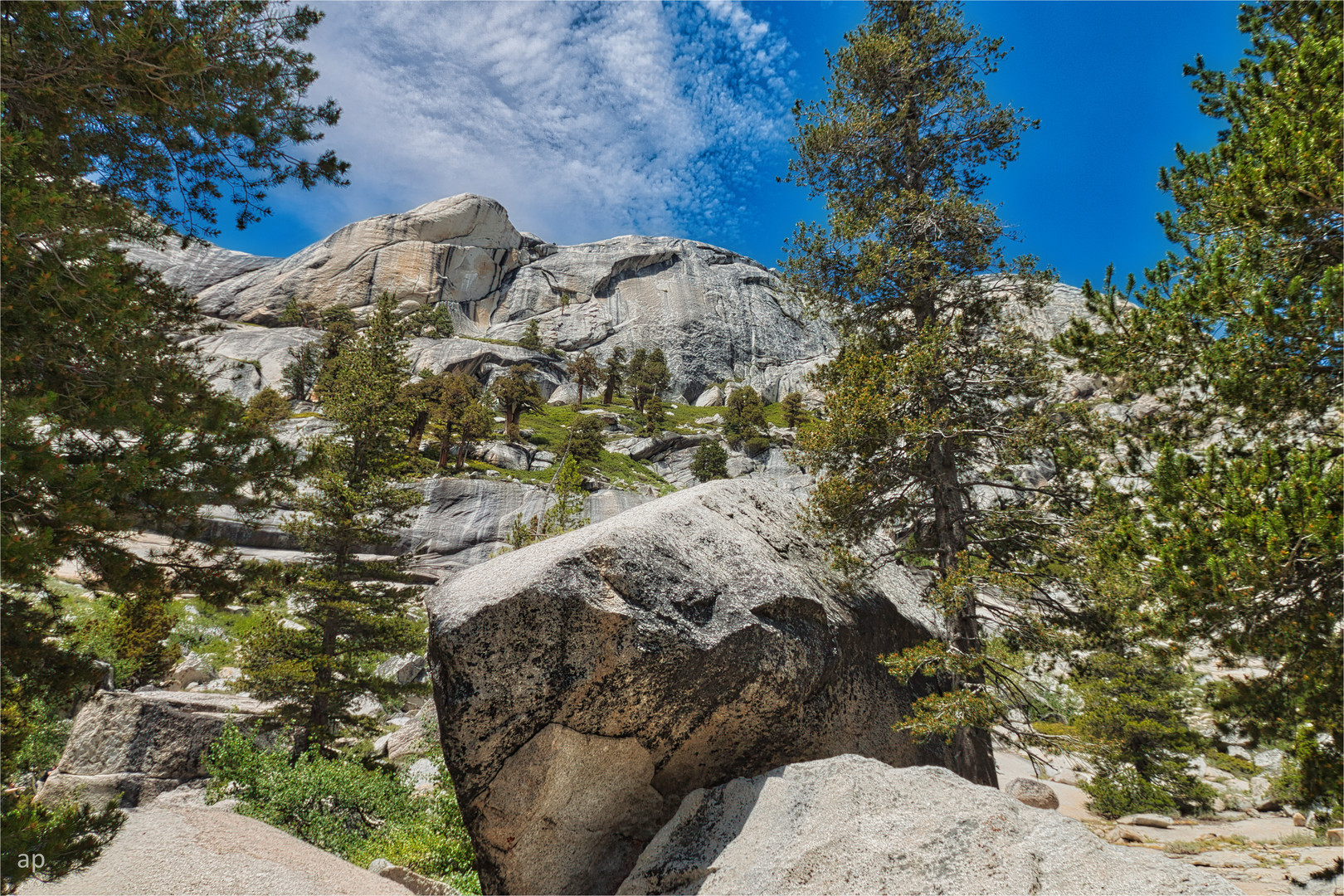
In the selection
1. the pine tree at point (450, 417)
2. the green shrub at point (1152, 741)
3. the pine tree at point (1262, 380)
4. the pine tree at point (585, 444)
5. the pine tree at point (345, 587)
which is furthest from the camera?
the pine tree at point (585, 444)

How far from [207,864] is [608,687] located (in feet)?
18.2

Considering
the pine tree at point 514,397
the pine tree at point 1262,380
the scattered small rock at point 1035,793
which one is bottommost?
the scattered small rock at point 1035,793

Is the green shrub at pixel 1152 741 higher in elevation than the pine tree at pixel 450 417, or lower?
lower

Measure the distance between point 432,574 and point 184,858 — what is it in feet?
103

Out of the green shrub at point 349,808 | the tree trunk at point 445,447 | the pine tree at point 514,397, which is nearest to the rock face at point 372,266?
the pine tree at point 514,397

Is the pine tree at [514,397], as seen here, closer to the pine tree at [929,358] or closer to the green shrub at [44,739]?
the green shrub at [44,739]

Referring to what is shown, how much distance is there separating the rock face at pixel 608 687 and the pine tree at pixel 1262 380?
4402mm

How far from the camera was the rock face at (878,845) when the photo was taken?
4.67 m

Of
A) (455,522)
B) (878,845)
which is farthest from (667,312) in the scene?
(878,845)

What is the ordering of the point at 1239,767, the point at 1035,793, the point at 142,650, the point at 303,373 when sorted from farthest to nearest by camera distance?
the point at 303,373
the point at 1239,767
the point at 1035,793
the point at 142,650

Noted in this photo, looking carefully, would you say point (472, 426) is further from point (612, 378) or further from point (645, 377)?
point (645, 377)

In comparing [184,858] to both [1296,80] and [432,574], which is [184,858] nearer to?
[1296,80]

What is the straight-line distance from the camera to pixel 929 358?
1000 centimetres

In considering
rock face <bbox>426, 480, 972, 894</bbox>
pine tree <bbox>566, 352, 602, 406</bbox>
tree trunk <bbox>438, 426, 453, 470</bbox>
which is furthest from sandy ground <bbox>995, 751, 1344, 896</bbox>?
pine tree <bbox>566, 352, 602, 406</bbox>
